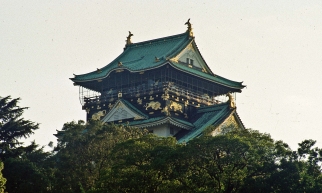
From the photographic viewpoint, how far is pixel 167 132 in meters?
87.4

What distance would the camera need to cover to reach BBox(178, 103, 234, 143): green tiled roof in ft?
283

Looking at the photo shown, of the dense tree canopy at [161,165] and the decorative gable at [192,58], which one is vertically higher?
the decorative gable at [192,58]

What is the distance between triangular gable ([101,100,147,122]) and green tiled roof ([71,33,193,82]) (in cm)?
289

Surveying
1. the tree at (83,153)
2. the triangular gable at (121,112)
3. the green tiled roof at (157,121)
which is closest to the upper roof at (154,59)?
the triangular gable at (121,112)

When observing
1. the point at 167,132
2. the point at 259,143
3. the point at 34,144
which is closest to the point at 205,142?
the point at 259,143

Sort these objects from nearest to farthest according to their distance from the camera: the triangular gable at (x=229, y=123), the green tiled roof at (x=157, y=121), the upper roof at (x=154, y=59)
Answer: the triangular gable at (x=229, y=123), the green tiled roof at (x=157, y=121), the upper roof at (x=154, y=59)

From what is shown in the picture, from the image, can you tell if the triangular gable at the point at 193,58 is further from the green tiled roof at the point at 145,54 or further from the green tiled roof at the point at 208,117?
the green tiled roof at the point at 208,117

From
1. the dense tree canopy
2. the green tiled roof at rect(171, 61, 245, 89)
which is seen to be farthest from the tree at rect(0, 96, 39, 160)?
the green tiled roof at rect(171, 61, 245, 89)

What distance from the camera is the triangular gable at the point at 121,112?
89.0 m

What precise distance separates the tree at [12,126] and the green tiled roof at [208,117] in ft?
44.7

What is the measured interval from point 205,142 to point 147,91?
82.9 ft

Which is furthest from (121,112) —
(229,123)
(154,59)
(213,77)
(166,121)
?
(213,77)

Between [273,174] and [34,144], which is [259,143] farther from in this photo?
[34,144]

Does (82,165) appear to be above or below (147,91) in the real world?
below
